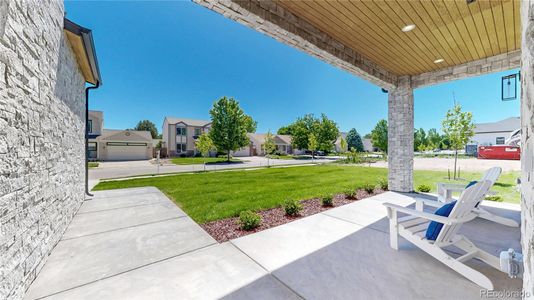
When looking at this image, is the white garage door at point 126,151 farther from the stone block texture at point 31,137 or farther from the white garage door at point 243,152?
the stone block texture at point 31,137

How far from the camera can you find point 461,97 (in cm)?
975

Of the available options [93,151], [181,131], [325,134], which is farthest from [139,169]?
[325,134]

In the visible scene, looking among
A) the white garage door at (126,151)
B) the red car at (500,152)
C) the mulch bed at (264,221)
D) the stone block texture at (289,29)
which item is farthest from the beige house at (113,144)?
the red car at (500,152)

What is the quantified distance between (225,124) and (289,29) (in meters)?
22.3

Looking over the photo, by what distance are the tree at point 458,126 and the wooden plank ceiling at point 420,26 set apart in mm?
5776

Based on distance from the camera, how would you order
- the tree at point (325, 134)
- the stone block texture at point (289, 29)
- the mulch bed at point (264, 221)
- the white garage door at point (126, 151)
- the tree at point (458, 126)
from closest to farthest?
the stone block texture at point (289, 29)
the mulch bed at point (264, 221)
the tree at point (458, 126)
the white garage door at point (126, 151)
the tree at point (325, 134)

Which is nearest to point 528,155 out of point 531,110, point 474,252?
point 531,110

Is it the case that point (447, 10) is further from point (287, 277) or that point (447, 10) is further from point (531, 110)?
Answer: point (287, 277)

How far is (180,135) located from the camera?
103 ft

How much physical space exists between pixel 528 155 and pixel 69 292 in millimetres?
3989

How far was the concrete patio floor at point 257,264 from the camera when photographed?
6.81 feet

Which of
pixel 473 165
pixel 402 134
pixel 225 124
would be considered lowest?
pixel 473 165

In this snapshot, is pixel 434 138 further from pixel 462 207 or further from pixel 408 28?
pixel 462 207

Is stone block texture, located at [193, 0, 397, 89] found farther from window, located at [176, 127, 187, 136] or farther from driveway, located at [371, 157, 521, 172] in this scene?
window, located at [176, 127, 187, 136]
